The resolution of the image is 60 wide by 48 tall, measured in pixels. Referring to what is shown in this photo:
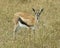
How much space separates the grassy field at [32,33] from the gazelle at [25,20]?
0.79 feet

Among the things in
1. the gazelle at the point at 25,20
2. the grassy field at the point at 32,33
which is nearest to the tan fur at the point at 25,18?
the gazelle at the point at 25,20

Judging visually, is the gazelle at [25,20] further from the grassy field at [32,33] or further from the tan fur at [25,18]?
the grassy field at [32,33]

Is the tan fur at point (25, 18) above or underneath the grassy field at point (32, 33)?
above

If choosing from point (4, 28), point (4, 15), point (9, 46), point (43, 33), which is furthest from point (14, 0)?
point (9, 46)

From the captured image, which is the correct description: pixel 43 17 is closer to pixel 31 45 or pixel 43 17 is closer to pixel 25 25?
pixel 25 25

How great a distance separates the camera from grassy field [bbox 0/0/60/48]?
7.25 meters

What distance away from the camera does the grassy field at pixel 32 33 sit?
7254 mm

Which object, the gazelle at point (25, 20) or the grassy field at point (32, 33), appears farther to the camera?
the gazelle at point (25, 20)

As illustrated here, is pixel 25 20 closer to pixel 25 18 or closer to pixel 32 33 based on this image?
pixel 25 18

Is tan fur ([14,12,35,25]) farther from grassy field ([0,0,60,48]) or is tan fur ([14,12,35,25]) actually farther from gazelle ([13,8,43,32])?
grassy field ([0,0,60,48])

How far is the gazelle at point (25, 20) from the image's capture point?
791 cm

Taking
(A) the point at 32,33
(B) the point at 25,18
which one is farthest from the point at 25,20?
(A) the point at 32,33

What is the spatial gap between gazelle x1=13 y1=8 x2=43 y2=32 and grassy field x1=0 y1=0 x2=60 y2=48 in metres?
0.24

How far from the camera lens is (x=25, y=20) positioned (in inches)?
317
